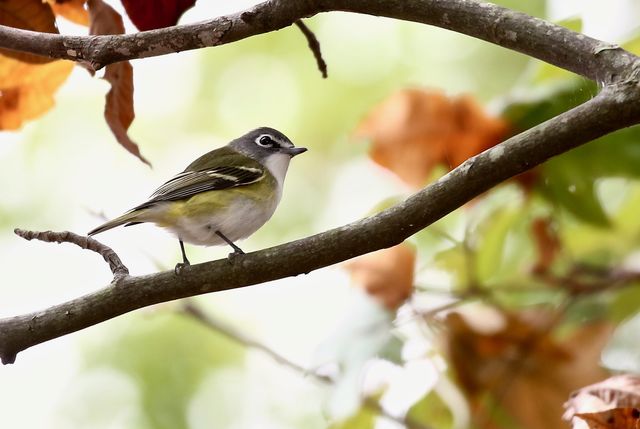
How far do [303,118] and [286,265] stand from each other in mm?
4236

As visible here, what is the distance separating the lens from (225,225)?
277cm

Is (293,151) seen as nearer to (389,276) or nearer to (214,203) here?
(214,203)

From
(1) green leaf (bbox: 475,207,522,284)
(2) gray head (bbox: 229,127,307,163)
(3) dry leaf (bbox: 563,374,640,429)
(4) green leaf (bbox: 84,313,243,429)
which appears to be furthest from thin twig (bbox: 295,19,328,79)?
(4) green leaf (bbox: 84,313,243,429)

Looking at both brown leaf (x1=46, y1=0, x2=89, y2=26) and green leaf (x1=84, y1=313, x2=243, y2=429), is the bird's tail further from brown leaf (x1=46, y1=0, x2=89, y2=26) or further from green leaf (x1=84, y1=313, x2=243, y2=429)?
green leaf (x1=84, y1=313, x2=243, y2=429)

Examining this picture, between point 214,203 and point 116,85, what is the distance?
1.07 metres

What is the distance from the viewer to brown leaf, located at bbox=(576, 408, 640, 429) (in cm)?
138

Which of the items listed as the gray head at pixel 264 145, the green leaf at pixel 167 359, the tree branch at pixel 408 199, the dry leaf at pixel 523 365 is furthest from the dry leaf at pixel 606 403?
the green leaf at pixel 167 359

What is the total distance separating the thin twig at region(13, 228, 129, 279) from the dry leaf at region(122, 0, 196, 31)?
43cm

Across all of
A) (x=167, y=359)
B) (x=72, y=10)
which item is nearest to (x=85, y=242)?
(x=72, y=10)

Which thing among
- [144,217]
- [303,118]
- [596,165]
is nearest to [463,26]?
[596,165]

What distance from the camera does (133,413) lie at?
5.32 meters

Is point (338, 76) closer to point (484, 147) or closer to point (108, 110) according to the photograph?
point (484, 147)

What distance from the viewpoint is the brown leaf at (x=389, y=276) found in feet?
7.89

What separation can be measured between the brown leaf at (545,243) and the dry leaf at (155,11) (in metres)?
1.44
